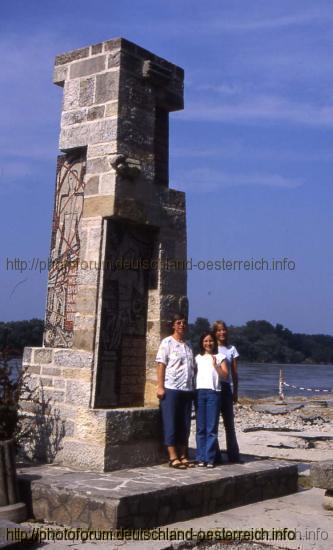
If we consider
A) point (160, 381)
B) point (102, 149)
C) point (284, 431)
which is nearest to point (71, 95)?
point (102, 149)

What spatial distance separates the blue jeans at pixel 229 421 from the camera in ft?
24.1

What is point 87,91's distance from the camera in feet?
23.6

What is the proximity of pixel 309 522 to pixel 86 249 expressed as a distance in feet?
10.9

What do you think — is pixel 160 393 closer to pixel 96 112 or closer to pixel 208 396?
pixel 208 396

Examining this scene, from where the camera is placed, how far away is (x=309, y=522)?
5.99 m

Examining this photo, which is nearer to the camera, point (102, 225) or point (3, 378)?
point (3, 378)

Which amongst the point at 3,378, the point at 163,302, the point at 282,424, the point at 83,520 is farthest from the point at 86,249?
the point at 282,424

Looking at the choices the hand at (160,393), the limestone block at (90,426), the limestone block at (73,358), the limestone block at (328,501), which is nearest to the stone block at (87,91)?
the limestone block at (73,358)

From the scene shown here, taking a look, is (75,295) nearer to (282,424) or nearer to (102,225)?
(102,225)

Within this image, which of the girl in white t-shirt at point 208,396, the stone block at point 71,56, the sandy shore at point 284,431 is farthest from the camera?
the sandy shore at point 284,431

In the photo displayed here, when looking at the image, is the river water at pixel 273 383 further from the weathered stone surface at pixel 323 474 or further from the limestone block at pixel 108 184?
the limestone block at pixel 108 184

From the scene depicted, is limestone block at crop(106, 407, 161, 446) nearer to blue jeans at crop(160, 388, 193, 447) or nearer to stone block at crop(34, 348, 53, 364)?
blue jeans at crop(160, 388, 193, 447)

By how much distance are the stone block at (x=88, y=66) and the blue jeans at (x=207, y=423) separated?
3564 millimetres

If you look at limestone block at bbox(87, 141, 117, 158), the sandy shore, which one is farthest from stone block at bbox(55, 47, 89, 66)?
the sandy shore
